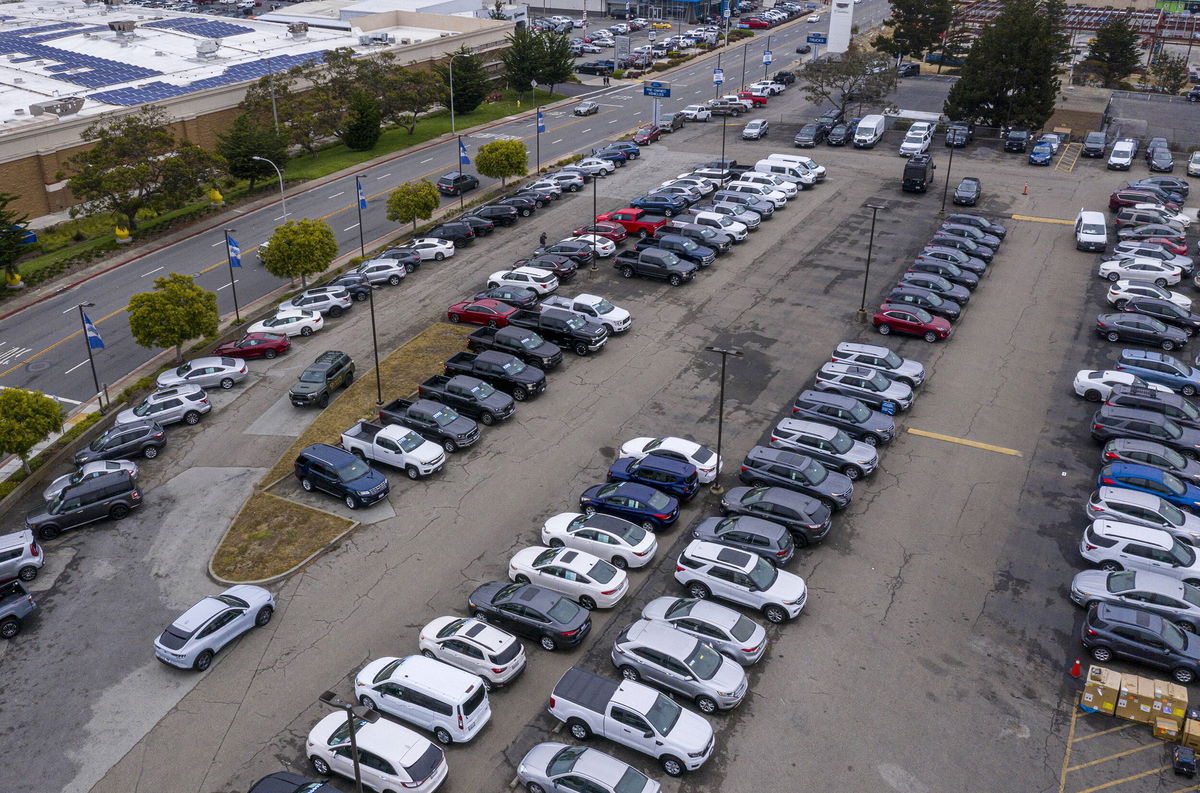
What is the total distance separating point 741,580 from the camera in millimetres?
26484

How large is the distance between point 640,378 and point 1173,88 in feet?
277

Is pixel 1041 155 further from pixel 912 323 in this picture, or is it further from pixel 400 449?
pixel 400 449

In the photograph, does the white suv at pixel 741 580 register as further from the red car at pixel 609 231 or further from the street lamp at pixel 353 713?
the red car at pixel 609 231

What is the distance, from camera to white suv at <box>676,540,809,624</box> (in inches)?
1030

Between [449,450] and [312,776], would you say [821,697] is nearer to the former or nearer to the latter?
[312,776]

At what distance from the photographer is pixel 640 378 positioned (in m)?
39.8

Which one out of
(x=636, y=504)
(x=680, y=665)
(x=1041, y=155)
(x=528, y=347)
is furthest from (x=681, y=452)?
(x=1041, y=155)

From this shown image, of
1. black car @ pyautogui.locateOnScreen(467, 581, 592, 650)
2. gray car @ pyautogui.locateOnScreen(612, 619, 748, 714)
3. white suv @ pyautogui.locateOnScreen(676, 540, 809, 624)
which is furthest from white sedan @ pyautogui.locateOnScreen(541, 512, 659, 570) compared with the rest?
gray car @ pyautogui.locateOnScreen(612, 619, 748, 714)

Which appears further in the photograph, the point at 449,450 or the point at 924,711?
the point at 449,450

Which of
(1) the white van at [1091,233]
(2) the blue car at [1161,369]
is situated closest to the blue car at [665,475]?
(2) the blue car at [1161,369]

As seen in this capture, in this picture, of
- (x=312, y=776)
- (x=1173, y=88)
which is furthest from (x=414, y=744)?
(x=1173, y=88)

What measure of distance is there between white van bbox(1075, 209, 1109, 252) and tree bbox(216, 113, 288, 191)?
171 ft

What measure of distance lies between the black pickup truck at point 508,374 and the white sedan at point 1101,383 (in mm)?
21242

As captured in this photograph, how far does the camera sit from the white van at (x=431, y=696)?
22344 millimetres
